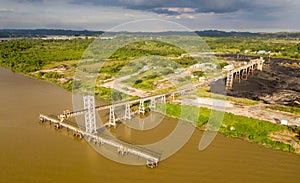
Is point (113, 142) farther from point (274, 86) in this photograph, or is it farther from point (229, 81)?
point (274, 86)

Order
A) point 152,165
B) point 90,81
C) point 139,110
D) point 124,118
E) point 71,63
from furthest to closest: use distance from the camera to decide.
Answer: point 71,63
point 90,81
point 139,110
point 124,118
point 152,165

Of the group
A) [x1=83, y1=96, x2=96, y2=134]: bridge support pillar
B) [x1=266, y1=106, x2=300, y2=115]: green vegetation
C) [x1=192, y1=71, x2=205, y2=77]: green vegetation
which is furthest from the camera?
[x1=192, y1=71, x2=205, y2=77]: green vegetation

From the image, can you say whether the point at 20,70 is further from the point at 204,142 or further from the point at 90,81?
the point at 204,142

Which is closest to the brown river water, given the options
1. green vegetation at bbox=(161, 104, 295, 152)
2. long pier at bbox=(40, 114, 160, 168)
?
long pier at bbox=(40, 114, 160, 168)

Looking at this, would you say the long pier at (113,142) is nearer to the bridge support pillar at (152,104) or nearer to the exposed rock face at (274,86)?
the bridge support pillar at (152,104)

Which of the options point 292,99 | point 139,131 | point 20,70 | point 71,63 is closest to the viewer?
point 139,131

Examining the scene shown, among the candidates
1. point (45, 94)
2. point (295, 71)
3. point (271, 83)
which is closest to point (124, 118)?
point (45, 94)

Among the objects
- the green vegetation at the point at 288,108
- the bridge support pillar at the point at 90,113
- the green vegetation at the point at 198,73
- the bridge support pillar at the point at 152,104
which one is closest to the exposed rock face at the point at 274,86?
the green vegetation at the point at 288,108

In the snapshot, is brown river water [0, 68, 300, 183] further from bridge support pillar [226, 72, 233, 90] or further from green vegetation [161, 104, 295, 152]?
bridge support pillar [226, 72, 233, 90]
